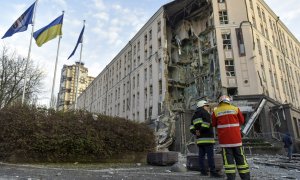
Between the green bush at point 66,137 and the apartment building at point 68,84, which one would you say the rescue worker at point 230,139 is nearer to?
the green bush at point 66,137

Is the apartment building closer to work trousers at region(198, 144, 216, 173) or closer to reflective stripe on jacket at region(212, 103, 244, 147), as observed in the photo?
work trousers at region(198, 144, 216, 173)

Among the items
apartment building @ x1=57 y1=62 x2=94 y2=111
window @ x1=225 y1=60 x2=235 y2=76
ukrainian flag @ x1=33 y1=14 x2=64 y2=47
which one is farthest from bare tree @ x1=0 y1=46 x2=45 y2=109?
apartment building @ x1=57 y1=62 x2=94 y2=111

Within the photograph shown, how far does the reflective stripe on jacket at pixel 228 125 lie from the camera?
17.3 feet

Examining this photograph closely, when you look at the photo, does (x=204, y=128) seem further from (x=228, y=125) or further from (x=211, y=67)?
(x=211, y=67)

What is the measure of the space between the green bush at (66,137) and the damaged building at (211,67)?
11.7 metres

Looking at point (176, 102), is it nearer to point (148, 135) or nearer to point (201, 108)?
point (148, 135)

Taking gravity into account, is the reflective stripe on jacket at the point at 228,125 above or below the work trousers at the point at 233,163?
above

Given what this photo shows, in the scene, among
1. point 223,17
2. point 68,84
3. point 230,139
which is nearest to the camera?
point 230,139

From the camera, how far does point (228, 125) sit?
5.40 meters

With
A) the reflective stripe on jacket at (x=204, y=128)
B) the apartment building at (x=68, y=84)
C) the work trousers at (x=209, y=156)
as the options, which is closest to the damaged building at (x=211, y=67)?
the work trousers at (x=209, y=156)

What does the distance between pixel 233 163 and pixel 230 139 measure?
516 mm

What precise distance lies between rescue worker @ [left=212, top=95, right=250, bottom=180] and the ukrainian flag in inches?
→ 539

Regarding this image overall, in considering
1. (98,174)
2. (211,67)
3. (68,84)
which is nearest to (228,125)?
(98,174)

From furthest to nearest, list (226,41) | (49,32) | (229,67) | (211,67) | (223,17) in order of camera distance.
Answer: (223,17), (211,67), (226,41), (229,67), (49,32)
